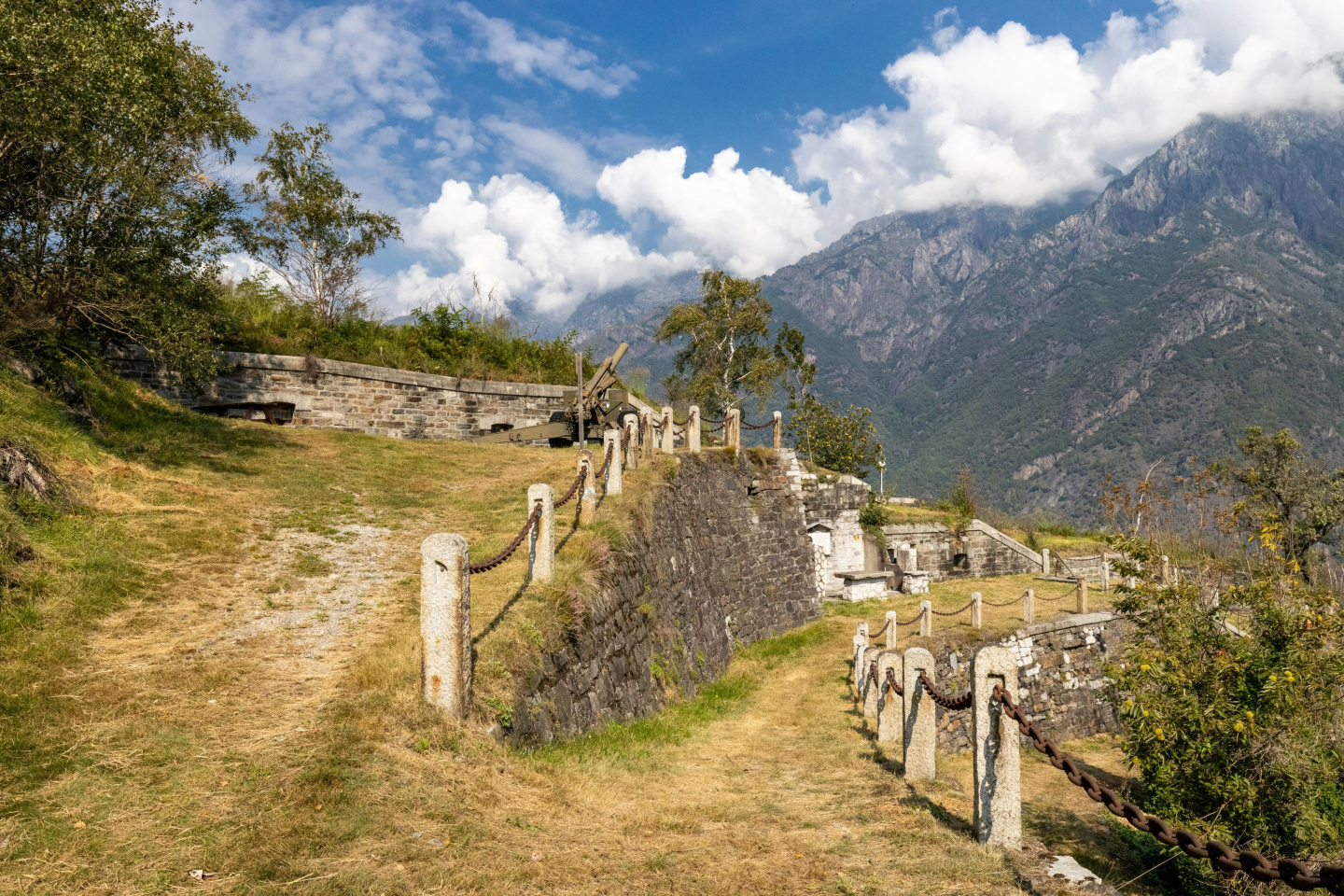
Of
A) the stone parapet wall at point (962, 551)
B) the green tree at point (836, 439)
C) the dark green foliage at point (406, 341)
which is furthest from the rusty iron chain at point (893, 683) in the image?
the green tree at point (836, 439)

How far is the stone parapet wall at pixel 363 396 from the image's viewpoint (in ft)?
57.5

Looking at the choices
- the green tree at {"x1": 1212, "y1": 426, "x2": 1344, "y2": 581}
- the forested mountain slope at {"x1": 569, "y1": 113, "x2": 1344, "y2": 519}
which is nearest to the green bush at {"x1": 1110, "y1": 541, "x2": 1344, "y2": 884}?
the green tree at {"x1": 1212, "y1": 426, "x2": 1344, "y2": 581}

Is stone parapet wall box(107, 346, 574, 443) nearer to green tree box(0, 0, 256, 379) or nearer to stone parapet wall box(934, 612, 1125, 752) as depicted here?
green tree box(0, 0, 256, 379)

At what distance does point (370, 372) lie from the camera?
1959cm

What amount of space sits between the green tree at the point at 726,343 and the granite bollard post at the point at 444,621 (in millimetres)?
31415

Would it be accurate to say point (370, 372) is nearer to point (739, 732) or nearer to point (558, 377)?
point (558, 377)

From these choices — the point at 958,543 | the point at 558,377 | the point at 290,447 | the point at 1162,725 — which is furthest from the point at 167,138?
the point at 958,543

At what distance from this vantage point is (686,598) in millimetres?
11711

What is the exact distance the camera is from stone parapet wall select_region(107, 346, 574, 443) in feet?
57.5

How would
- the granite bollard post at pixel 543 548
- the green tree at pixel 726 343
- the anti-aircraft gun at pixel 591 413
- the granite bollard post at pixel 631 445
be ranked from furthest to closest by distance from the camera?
the green tree at pixel 726 343 → the anti-aircraft gun at pixel 591 413 → the granite bollard post at pixel 631 445 → the granite bollard post at pixel 543 548

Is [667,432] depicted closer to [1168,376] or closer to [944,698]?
[944,698]

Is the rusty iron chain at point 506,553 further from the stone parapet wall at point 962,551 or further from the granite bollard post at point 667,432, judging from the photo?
the stone parapet wall at point 962,551

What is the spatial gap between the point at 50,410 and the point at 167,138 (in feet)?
24.0

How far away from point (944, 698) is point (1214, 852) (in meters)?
2.27
